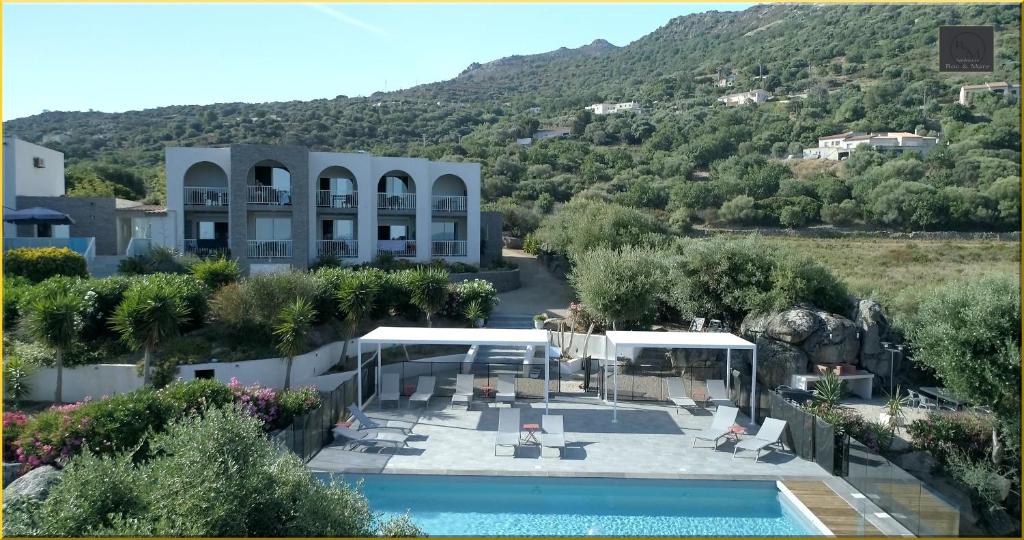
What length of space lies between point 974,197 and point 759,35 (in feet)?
223

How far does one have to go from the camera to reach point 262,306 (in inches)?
738

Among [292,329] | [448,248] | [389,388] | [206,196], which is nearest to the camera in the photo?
[389,388]

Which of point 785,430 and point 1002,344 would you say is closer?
point 1002,344

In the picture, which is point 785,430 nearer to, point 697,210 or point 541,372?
point 541,372

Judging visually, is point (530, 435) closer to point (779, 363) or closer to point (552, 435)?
point (552, 435)

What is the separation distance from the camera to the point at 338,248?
104ft

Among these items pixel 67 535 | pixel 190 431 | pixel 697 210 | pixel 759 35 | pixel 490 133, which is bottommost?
pixel 67 535

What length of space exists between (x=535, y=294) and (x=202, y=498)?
2538cm

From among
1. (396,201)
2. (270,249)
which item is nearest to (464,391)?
(270,249)

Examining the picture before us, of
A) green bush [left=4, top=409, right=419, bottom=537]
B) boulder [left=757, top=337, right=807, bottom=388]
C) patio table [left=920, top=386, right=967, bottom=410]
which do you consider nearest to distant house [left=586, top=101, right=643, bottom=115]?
boulder [left=757, top=337, right=807, bottom=388]

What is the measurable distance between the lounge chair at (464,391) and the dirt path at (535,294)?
10.3 metres

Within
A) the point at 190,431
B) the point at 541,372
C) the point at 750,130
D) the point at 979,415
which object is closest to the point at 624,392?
the point at 541,372

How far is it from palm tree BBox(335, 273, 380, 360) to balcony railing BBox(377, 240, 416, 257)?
11.8 m

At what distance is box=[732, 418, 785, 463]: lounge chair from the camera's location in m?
13.5
